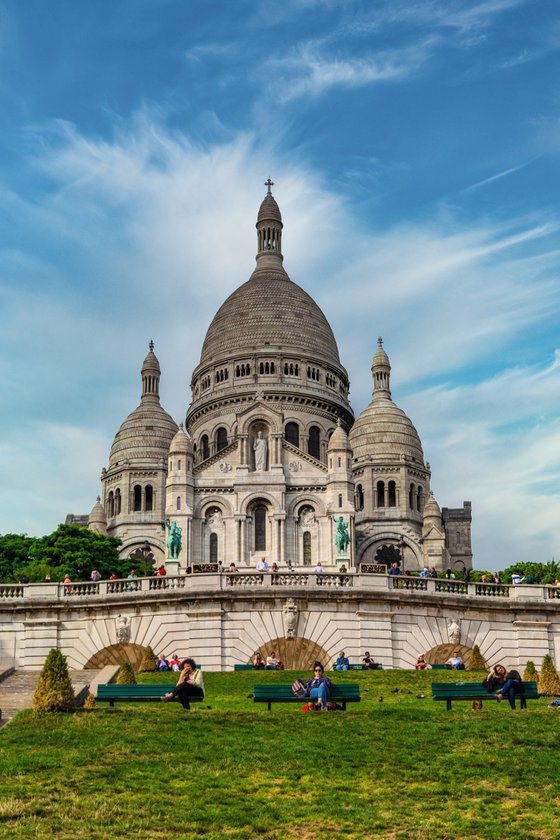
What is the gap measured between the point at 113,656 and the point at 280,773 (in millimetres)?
20616

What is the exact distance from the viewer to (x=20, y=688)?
33.4 metres

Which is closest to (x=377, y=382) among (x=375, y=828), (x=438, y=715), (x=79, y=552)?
(x=79, y=552)

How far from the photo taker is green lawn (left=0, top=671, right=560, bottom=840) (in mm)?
17672

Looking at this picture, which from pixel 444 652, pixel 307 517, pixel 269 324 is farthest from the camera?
pixel 269 324

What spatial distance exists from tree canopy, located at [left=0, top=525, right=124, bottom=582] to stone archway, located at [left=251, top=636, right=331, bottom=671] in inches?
1406

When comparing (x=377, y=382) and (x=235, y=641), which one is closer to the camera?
(x=235, y=641)

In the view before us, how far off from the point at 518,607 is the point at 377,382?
75.5m

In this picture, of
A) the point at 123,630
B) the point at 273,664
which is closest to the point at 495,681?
the point at 273,664

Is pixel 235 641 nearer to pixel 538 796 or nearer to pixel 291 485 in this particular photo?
pixel 538 796

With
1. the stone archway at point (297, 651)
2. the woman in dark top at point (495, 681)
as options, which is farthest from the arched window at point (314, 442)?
the woman in dark top at point (495, 681)

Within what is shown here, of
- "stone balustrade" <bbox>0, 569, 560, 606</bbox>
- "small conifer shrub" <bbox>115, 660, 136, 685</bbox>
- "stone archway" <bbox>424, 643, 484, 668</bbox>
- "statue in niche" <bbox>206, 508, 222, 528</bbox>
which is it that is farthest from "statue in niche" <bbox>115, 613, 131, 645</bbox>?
"statue in niche" <bbox>206, 508, 222, 528</bbox>

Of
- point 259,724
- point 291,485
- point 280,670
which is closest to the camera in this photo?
point 259,724

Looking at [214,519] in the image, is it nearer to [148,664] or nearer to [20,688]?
[148,664]

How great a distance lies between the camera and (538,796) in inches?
749
